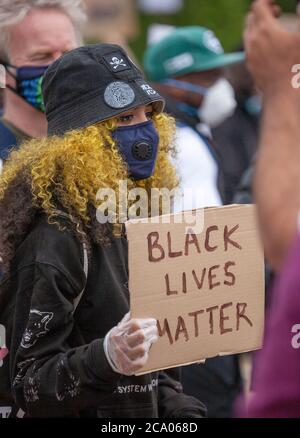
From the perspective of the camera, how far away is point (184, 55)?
5.90m

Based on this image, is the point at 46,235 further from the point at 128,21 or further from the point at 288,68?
the point at 128,21

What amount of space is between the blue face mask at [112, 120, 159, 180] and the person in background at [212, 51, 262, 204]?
8.26 feet

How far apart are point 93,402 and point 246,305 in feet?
1.78

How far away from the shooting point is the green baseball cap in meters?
5.86

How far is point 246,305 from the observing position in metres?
2.99

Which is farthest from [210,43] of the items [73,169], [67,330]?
[67,330]

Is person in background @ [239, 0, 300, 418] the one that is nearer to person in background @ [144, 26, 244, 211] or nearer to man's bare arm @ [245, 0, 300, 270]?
man's bare arm @ [245, 0, 300, 270]

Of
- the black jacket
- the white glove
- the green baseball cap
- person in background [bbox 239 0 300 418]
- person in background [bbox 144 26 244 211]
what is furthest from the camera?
the green baseball cap

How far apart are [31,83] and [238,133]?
287 centimetres

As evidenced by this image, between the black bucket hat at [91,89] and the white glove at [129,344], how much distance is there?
2.22 ft

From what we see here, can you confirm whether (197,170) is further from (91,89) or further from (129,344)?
(129,344)

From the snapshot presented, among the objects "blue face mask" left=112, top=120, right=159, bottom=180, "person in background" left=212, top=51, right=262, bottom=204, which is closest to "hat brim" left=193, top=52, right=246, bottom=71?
"person in background" left=212, top=51, right=262, bottom=204

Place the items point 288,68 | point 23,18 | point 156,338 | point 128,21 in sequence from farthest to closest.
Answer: point 128,21 < point 23,18 < point 156,338 < point 288,68
